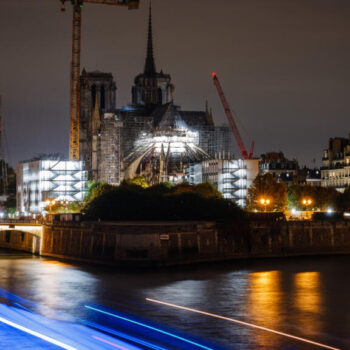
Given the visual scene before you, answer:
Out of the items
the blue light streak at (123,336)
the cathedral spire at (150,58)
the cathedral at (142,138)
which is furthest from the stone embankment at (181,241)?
the cathedral spire at (150,58)

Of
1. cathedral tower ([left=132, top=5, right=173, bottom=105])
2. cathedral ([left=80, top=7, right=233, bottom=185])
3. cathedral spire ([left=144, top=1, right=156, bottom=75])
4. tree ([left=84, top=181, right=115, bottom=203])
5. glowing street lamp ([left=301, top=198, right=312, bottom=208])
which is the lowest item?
glowing street lamp ([left=301, top=198, right=312, bottom=208])

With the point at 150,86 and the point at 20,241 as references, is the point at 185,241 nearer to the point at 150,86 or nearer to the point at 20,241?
the point at 20,241

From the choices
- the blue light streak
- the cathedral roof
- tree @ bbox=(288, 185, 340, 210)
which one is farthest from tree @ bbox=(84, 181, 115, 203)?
the blue light streak

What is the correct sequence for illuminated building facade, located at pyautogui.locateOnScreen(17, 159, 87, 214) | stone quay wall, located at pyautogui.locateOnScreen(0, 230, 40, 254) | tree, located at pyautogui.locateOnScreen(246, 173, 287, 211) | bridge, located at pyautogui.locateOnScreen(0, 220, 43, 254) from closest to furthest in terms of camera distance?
bridge, located at pyautogui.locateOnScreen(0, 220, 43, 254) < stone quay wall, located at pyautogui.locateOnScreen(0, 230, 40, 254) < tree, located at pyautogui.locateOnScreen(246, 173, 287, 211) < illuminated building facade, located at pyautogui.locateOnScreen(17, 159, 87, 214)

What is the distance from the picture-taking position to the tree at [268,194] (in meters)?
83.8

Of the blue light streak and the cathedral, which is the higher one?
the cathedral

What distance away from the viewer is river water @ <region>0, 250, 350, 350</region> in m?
29.1

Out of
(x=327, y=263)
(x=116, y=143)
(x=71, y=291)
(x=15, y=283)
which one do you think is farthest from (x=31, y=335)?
(x=116, y=143)

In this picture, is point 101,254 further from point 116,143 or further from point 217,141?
point 217,141

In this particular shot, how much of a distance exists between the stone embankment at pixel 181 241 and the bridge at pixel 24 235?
0.40 ft

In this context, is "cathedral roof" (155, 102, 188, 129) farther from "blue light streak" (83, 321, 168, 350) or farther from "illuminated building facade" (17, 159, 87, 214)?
"blue light streak" (83, 321, 168, 350)

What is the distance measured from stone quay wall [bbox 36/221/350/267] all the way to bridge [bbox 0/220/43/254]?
122 centimetres

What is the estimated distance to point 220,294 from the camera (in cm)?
3881

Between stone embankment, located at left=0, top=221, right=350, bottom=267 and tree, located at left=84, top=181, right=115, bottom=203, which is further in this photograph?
tree, located at left=84, top=181, right=115, bottom=203
